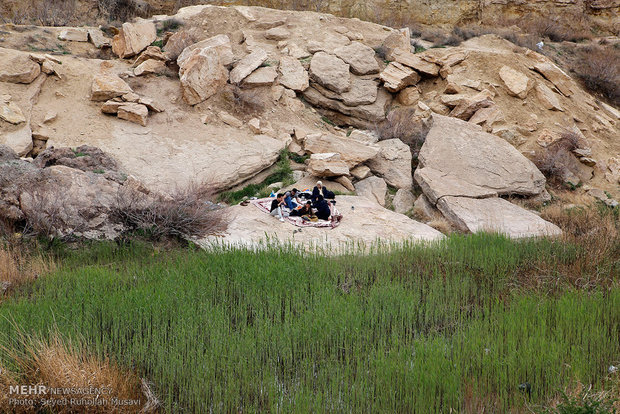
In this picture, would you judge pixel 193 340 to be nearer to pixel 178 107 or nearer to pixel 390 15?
pixel 178 107

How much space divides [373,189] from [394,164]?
4.57 feet

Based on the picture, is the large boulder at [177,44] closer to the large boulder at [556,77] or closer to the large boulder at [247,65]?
the large boulder at [247,65]

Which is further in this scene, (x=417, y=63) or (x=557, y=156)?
(x=417, y=63)

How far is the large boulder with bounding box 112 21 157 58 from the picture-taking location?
16.6 m

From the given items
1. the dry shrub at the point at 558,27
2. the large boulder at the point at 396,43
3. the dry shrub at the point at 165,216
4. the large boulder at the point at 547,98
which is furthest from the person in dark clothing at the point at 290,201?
the dry shrub at the point at 558,27

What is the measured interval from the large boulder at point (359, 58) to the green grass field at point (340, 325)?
11130 mm

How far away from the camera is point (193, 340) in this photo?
202 inches

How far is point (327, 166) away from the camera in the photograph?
43.7 ft

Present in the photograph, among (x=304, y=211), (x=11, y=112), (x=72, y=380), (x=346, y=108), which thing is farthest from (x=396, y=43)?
(x=72, y=380)

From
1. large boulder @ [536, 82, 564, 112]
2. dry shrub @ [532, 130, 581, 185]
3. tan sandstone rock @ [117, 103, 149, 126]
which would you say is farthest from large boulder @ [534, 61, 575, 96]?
tan sandstone rock @ [117, 103, 149, 126]

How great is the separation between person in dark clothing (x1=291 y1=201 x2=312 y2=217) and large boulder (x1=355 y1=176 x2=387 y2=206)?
283cm

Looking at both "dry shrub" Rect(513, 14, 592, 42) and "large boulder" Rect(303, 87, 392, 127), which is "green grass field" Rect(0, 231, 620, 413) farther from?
"dry shrub" Rect(513, 14, 592, 42)

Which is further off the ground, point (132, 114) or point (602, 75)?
point (602, 75)

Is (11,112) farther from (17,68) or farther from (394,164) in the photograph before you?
(394,164)
